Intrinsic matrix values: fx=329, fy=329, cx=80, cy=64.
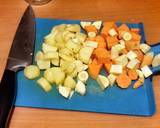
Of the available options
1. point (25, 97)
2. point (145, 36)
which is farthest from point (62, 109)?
point (145, 36)

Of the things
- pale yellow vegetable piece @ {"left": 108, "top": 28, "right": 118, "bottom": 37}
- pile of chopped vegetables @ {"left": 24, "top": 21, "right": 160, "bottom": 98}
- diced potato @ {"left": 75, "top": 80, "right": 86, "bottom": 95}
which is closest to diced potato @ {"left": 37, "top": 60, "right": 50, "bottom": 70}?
pile of chopped vegetables @ {"left": 24, "top": 21, "right": 160, "bottom": 98}

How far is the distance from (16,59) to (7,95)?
13 centimetres

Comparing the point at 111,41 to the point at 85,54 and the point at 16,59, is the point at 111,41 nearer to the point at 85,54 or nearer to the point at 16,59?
the point at 85,54

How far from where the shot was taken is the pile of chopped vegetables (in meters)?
0.89

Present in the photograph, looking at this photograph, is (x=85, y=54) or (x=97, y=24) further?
(x=97, y=24)

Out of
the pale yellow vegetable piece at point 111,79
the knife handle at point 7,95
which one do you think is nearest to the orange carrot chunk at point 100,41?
the pale yellow vegetable piece at point 111,79

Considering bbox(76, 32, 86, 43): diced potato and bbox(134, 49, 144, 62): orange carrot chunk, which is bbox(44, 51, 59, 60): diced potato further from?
bbox(134, 49, 144, 62): orange carrot chunk

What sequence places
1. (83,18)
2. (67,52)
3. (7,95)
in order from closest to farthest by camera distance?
(7,95) < (67,52) < (83,18)

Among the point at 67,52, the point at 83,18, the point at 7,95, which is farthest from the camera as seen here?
the point at 83,18

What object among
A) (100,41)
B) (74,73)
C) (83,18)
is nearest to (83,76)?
(74,73)

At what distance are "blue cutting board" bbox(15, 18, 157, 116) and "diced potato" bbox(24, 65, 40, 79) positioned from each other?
0.01m

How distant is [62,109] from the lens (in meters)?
0.86

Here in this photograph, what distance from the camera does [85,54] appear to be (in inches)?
36.4

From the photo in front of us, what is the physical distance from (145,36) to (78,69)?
0.85 ft
